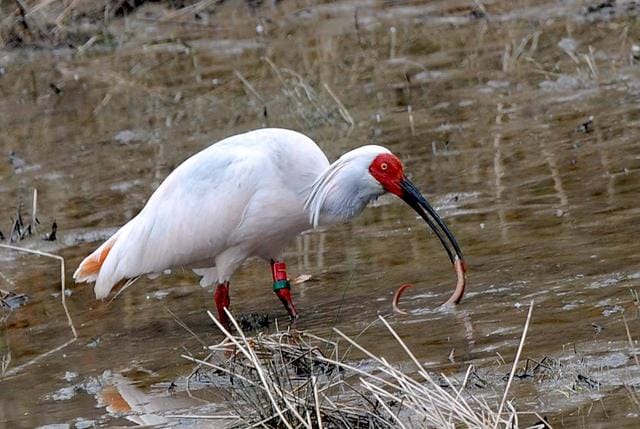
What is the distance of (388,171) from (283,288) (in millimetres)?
791

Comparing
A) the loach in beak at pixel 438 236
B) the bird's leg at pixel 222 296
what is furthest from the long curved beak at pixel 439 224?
the bird's leg at pixel 222 296

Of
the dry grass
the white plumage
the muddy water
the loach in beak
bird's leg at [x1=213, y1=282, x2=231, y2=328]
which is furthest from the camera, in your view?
bird's leg at [x1=213, y1=282, x2=231, y2=328]

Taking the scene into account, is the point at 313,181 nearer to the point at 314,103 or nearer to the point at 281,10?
the point at 314,103

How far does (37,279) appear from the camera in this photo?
865 cm

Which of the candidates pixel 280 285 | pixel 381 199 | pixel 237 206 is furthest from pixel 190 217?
pixel 381 199

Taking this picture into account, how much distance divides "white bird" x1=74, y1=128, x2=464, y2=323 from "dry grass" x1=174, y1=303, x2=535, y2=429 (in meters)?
1.54

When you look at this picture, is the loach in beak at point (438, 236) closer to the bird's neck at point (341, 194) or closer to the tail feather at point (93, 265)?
the bird's neck at point (341, 194)

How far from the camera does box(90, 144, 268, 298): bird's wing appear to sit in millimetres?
7352

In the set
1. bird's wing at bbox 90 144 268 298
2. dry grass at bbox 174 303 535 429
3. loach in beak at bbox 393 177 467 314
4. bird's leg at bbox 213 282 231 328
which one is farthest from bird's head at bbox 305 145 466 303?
dry grass at bbox 174 303 535 429

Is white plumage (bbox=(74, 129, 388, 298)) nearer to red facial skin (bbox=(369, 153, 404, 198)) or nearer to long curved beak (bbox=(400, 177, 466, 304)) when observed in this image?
red facial skin (bbox=(369, 153, 404, 198))

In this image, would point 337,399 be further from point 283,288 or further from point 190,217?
point 190,217

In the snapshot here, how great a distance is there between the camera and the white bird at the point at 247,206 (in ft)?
23.4

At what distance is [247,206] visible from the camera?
24.1 feet

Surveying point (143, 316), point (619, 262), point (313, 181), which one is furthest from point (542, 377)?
point (143, 316)
